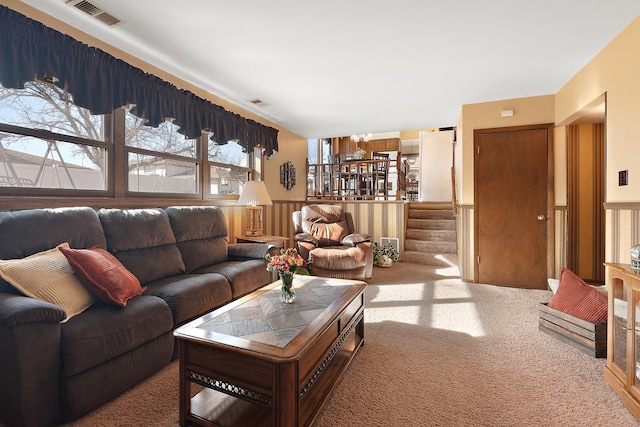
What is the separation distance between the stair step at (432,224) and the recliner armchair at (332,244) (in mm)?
1858

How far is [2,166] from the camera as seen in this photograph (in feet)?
6.76

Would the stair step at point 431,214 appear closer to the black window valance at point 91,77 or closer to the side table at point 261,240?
the side table at point 261,240

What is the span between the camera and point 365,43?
255cm

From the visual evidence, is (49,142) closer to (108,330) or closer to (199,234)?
(199,234)

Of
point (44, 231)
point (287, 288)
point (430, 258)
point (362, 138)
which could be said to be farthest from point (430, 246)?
point (44, 231)

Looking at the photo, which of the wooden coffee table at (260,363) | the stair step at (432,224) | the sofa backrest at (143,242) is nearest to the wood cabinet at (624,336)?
the wooden coffee table at (260,363)

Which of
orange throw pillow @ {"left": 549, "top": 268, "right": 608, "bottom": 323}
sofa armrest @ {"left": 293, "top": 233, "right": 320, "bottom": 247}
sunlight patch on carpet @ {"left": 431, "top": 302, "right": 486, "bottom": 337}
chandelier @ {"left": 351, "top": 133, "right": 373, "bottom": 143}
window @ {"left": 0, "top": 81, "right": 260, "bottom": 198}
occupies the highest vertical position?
chandelier @ {"left": 351, "top": 133, "right": 373, "bottom": 143}

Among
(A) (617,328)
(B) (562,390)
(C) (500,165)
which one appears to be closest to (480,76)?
(C) (500,165)

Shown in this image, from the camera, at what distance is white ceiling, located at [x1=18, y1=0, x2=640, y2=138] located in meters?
2.11

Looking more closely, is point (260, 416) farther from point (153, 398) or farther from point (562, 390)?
point (562, 390)

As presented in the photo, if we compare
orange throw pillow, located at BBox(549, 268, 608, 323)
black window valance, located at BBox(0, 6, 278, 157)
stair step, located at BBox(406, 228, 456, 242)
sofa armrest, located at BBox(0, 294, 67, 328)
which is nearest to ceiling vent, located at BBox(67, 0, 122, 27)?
black window valance, located at BBox(0, 6, 278, 157)

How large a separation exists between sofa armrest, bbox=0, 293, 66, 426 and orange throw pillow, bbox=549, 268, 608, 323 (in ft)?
10.7

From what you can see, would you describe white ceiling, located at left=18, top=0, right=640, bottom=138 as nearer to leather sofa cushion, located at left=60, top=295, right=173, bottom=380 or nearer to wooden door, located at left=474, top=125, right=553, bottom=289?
wooden door, located at left=474, top=125, right=553, bottom=289

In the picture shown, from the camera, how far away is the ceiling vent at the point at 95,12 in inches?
80.0
